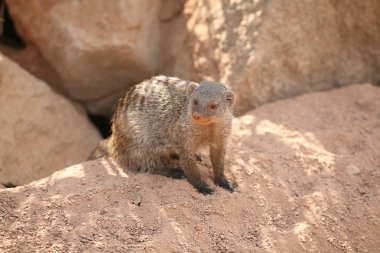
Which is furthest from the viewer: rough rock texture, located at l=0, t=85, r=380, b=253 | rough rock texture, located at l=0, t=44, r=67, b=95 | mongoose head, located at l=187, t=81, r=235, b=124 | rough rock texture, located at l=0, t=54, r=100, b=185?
rough rock texture, located at l=0, t=44, r=67, b=95

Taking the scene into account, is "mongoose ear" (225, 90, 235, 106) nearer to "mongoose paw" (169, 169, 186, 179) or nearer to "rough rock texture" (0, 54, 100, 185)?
"mongoose paw" (169, 169, 186, 179)

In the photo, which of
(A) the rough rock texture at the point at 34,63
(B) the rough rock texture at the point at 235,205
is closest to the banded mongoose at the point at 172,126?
(B) the rough rock texture at the point at 235,205

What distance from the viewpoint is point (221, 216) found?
8.46ft

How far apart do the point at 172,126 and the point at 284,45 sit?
130 cm

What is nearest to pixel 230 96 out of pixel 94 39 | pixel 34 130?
pixel 94 39

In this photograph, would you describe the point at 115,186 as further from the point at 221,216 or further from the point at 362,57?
the point at 362,57

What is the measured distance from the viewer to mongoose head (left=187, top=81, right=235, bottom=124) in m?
2.59

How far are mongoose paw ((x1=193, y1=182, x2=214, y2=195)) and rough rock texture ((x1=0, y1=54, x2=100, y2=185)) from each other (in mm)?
1309

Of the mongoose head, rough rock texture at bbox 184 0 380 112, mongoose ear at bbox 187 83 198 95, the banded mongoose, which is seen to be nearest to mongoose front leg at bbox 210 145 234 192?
the banded mongoose

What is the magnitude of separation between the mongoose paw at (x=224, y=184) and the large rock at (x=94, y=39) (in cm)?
158

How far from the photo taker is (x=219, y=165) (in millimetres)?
2830

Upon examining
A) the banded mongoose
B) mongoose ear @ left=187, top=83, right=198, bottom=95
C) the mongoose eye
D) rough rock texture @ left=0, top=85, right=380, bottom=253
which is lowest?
rough rock texture @ left=0, top=85, right=380, bottom=253

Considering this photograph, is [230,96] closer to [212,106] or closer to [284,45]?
[212,106]

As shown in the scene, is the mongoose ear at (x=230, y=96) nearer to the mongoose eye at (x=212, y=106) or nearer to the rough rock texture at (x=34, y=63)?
the mongoose eye at (x=212, y=106)
